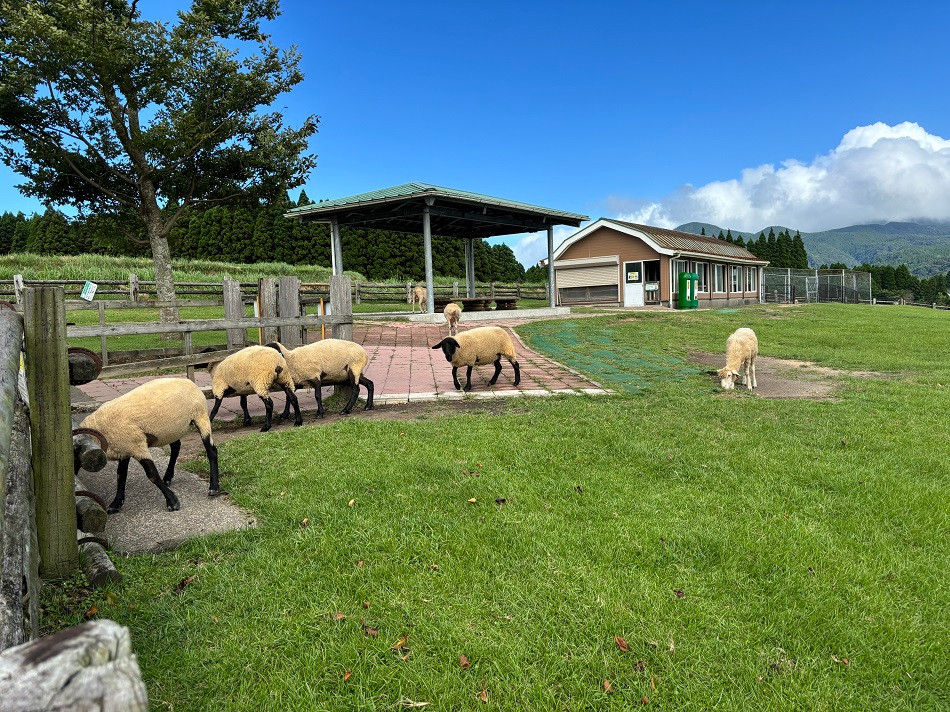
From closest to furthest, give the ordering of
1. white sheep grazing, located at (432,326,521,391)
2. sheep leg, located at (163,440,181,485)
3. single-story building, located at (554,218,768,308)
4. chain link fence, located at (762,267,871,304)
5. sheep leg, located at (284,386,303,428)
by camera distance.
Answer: sheep leg, located at (163,440,181,485) < sheep leg, located at (284,386,303,428) < white sheep grazing, located at (432,326,521,391) < single-story building, located at (554,218,768,308) < chain link fence, located at (762,267,871,304)

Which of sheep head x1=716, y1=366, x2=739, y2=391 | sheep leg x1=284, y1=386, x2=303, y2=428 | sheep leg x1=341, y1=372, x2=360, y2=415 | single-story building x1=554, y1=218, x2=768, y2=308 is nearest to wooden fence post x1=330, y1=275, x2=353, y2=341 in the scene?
sheep leg x1=341, y1=372, x2=360, y2=415

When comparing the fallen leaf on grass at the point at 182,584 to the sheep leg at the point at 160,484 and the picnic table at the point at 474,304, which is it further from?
the picnic table at the point at 474,304

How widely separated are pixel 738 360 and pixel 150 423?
820 cm

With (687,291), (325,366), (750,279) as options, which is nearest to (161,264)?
(325,366)

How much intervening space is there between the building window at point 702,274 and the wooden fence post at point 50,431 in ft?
110

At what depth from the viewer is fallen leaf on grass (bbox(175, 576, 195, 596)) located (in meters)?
2.87

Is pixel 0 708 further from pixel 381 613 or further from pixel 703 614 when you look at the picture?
pixel 703 614

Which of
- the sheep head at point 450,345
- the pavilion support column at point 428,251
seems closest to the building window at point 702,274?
the pavilion support column at point 428,251

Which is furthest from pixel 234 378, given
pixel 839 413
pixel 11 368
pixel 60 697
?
pixel 839 413

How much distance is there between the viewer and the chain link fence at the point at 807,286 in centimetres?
4091

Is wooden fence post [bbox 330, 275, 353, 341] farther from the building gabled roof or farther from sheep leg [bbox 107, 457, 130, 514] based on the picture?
the building gabled roof

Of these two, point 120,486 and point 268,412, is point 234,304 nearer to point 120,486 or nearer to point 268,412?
point 268,412

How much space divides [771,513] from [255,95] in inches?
723

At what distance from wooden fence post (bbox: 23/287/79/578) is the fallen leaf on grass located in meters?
0.51
